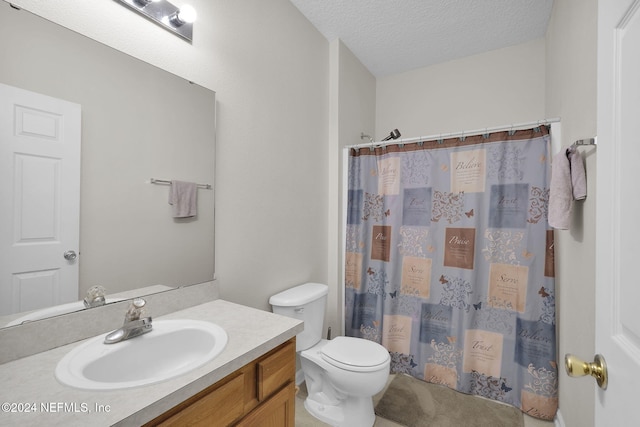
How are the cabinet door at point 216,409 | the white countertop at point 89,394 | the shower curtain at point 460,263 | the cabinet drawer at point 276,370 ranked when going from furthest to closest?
the shower curtain at point 460,263, the cabinet drawer at point 276,370, the cabinet door at point 216,409, the white countertop at point 89,394

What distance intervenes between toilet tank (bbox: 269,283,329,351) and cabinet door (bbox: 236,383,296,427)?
0.62m

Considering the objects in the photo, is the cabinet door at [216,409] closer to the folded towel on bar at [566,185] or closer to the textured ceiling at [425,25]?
the folded towel on bar at [566,185]

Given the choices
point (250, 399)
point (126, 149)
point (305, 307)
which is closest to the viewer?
point (250, 399)

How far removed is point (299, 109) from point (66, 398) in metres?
1.91

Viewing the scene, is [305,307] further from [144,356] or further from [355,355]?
[144,356]

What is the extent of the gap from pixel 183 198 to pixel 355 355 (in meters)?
1.27

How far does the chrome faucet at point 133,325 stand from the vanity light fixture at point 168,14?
3.76 ft

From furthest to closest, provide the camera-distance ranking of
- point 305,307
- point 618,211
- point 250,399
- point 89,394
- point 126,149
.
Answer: point 305,307 < point 126,149 < point 250,399 < point 89,394 < point 618,211

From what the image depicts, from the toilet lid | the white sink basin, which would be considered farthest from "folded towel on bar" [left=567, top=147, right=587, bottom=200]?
the white sink basin

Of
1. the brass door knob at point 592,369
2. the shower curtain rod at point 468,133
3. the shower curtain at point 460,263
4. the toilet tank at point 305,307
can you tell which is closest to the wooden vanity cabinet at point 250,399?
the toilet tank at point 305,307

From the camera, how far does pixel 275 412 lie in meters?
1.03

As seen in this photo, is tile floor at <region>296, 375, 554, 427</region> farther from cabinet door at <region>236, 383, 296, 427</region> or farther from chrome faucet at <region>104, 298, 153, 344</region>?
chrome faucet at <region>104, 298, 153, 344</region>

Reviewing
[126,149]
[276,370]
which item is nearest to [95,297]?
[126,149]

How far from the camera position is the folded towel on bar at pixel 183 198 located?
1.28m
